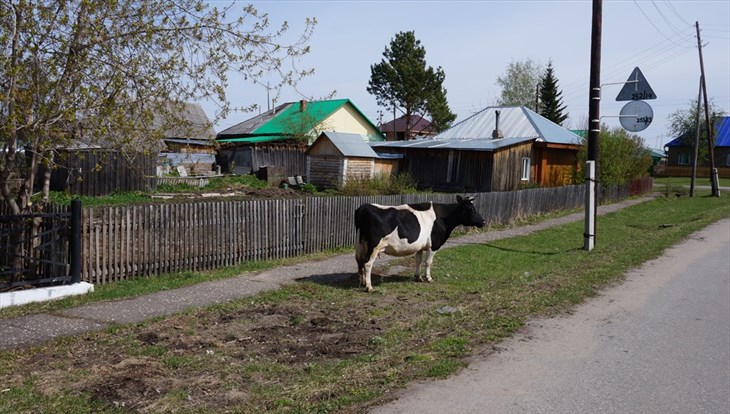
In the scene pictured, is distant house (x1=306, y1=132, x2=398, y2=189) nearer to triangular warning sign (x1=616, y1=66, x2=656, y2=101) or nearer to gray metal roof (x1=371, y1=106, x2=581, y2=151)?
gray metal roof (x1=371, y1=106, x2=581, y2=151)

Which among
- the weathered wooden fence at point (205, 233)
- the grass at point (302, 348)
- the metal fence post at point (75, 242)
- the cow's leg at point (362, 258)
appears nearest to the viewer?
the grass at point (302, 348)

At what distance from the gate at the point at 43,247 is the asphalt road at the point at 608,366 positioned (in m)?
6.52

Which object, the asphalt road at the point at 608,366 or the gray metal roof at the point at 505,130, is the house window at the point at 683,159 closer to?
the gray metal roof at the point at 505,130

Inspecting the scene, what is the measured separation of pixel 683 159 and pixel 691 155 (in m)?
2.15

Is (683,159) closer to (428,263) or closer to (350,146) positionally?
(350,146)

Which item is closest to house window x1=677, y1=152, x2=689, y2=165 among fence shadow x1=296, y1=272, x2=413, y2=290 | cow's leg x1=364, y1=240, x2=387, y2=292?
fence shadow x1=296, y1=272, x2=413, y2=290

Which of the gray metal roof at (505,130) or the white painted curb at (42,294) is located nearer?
the white painted curb at (42,294)

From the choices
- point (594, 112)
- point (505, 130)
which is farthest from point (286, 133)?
point (594, 112)

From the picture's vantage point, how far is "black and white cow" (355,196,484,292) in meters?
11.2

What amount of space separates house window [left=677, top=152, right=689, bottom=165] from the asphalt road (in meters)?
67.4

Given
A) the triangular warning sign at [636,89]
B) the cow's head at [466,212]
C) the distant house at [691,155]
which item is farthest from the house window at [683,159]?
the cow's head at [466,212]

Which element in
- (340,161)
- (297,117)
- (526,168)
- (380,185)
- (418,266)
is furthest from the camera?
(297,117)

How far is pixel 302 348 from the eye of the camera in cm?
734

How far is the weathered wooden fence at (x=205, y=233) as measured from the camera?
10.7 m
